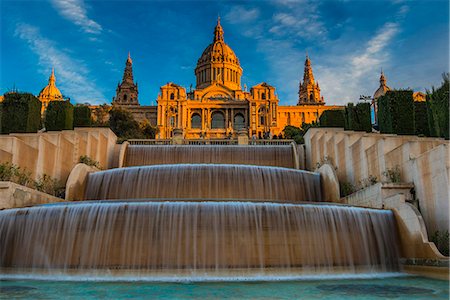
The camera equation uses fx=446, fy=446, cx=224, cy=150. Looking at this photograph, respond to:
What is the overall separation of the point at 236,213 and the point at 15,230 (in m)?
6.24

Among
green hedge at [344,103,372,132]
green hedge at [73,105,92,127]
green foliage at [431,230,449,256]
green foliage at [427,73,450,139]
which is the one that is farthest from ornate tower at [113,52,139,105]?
green foliage at [431,230,449,256]

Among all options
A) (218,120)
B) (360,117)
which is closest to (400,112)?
(360,117)

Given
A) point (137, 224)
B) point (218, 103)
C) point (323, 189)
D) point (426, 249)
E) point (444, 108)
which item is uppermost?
point (218, 103)

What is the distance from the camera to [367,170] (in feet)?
61.0

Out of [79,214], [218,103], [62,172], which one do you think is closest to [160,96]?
[218,103]

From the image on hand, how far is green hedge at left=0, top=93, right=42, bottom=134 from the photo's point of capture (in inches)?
971

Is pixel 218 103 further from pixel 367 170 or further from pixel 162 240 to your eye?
pixel 162 240

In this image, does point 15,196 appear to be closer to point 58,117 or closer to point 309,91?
point 58,117

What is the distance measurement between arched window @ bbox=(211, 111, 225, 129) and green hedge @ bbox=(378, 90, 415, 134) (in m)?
82.7

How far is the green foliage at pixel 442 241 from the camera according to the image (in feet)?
38.5

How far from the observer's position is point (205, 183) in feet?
65.3

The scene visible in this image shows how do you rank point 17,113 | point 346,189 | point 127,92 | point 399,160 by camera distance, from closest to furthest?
1. point 399,160
2. point 346,189
3. point 17,113
4. point 127,92

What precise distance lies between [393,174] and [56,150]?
49.3 ft

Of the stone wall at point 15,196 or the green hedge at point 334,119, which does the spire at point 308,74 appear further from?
the stone wall at point 15,196
